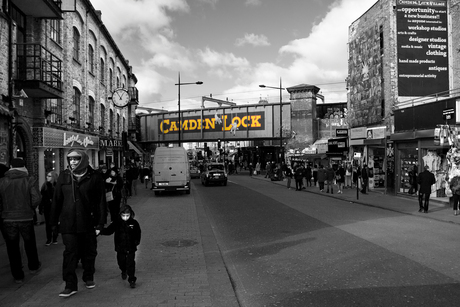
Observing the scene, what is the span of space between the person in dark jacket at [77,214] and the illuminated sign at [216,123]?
35575 millimetres

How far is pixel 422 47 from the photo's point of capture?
18828mm

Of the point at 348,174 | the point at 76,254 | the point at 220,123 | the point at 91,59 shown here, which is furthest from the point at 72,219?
the point at 220,123

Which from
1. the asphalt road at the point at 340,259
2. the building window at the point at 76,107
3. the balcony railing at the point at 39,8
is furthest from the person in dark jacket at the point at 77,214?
the building window at the point at 76,107

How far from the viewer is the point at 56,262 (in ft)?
22.7

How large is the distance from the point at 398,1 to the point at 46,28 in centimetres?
1625

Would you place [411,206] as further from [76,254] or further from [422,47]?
[76,254]

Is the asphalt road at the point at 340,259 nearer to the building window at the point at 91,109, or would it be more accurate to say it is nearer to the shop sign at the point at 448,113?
the shop sign at the point at 448,113

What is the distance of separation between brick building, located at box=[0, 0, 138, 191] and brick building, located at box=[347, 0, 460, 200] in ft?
41.7

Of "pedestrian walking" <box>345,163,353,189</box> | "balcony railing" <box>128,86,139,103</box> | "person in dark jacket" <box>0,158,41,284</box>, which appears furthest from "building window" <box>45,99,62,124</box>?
"balcony railing" <box>128,86,139,103</box>

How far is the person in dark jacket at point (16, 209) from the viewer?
227 inches

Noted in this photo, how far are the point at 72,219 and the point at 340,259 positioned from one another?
4.48m

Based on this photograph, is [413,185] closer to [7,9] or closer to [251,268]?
[251,268]

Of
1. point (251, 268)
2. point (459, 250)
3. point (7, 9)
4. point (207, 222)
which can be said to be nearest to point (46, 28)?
point (7, 9)

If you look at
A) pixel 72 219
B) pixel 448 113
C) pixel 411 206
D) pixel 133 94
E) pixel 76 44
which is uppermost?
pixel 76 44
